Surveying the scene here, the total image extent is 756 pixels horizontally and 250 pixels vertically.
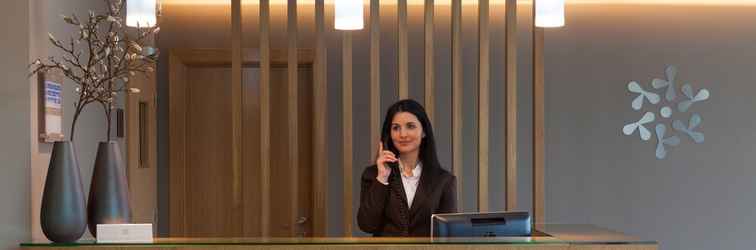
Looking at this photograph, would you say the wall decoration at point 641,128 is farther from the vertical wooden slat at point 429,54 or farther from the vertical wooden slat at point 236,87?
the vertical wooden slat at point 236,87

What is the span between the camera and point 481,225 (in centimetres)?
292

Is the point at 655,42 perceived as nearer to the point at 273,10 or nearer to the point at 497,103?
the point at 497,103

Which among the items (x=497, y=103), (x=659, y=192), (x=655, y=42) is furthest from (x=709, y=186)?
(x=497, y=103)

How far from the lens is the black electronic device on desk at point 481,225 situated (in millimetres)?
2891

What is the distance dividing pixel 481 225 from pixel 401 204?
75 centimetres

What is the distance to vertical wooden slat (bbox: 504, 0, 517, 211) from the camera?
4.29 m

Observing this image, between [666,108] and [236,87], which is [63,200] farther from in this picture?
[666,108]

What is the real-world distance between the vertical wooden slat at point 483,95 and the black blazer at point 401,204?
2.19 ft

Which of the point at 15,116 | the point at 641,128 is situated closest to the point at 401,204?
the point at 15,116

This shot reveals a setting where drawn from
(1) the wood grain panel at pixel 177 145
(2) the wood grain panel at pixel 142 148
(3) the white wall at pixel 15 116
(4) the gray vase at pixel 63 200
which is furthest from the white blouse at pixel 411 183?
(1) the wood grain panel at pixel 177 145

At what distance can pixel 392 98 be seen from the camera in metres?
5.48

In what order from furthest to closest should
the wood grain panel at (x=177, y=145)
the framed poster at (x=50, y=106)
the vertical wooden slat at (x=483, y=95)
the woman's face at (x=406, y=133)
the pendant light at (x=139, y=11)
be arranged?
the wood grain panel at (x=177, y=145), the vertical wooden slat at (x=483, y=95), the woman's face at (x=406, y=133), the pendant light at (x=139, y=11), the framed poster at (x=50, y=106)

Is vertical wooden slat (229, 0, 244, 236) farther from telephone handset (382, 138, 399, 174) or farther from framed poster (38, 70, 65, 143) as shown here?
framed poster (38, 70, 65, 143)

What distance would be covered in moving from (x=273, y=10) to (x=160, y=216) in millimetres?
1461
